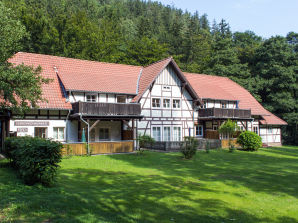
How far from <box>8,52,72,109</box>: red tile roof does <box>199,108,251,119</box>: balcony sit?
1484cm

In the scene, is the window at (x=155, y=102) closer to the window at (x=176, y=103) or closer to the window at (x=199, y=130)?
the window at (x=176, y=103)

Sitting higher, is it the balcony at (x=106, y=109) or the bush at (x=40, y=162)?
the balcony at (x=106, y=109)

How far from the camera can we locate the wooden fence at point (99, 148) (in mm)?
20434

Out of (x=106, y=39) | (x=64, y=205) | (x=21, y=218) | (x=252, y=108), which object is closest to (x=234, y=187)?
(x=64, y=205)

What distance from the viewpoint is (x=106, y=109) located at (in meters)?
Answer: 23.4

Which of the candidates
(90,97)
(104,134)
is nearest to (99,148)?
(104,134)

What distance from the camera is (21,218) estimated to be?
23.2 ft

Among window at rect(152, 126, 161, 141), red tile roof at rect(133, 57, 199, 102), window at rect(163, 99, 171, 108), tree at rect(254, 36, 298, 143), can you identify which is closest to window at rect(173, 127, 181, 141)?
window at rect(152, 126, 161, 141)

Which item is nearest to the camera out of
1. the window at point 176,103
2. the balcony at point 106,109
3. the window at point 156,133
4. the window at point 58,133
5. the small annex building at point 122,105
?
the balcony at point 106,109

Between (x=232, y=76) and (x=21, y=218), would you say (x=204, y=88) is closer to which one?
(x=232, y=76)

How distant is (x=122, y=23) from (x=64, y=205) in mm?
66179

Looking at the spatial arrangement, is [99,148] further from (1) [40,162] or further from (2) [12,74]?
(1) [40,162]

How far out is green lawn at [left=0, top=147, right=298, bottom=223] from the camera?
776cm

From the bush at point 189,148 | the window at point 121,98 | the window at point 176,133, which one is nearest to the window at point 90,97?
the window at point 121,98
